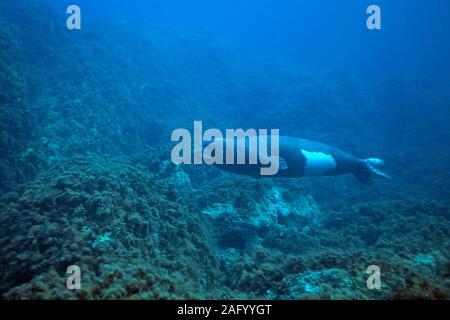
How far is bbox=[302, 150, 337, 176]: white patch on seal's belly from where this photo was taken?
23.5 feet

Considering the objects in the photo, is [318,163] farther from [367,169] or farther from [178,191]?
[178,191]

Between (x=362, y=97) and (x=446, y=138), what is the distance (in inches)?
224

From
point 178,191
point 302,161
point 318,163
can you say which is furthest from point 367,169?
point 178,191

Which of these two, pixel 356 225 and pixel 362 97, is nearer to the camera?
pixel 356 225

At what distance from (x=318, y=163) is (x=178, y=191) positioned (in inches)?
133

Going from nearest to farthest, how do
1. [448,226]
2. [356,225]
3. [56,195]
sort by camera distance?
1. [56,195]
2. [448,226]
3. [356,225]

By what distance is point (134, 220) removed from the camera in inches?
169

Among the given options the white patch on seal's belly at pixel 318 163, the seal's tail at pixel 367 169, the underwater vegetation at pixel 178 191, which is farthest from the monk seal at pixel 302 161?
the underwater vegetation at pixel 178 191

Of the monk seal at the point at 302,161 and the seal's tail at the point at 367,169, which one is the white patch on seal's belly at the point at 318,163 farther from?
the seal's tail at the point at 367,169

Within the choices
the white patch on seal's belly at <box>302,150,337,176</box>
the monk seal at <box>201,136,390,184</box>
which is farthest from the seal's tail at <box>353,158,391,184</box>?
the white patch on seal's belly at <box>302,150,337,176</box>

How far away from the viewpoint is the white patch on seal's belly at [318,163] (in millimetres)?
7176

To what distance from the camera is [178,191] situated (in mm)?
6051

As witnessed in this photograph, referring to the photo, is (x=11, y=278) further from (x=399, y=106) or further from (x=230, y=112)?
(x=399, y=106)
